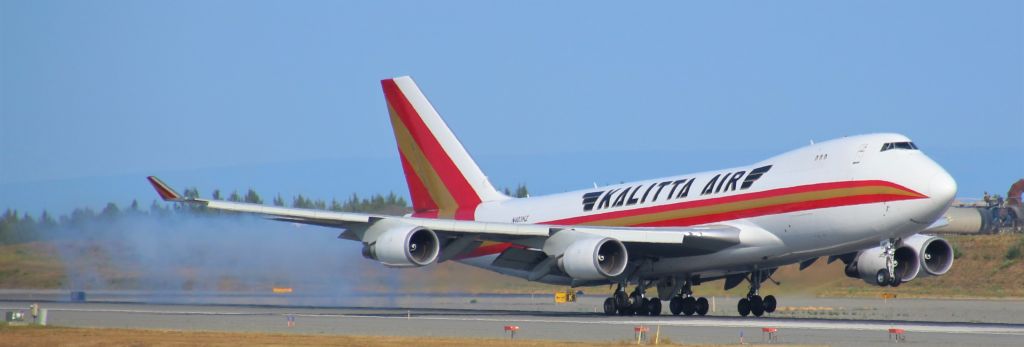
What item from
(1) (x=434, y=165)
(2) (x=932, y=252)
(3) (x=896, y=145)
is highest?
(1) (x=434, y=165)

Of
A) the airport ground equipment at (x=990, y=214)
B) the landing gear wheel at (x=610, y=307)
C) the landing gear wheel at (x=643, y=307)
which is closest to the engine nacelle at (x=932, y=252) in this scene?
the landing gear wheel at (x=643, y=307)

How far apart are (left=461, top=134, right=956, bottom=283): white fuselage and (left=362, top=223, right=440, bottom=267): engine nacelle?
208 inches

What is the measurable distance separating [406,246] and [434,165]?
37.3 ft

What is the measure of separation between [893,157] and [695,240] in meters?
6.02

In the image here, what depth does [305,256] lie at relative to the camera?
2160 inches

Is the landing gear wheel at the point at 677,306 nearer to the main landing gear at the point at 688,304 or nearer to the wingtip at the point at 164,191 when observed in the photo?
the main landing gear at the point at 688,304

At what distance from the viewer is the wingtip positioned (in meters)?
40.3

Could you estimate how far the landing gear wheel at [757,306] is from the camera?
42719 mm

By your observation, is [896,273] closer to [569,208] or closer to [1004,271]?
[569,208]

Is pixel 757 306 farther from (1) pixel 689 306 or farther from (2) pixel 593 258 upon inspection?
(2) pixel 593 258

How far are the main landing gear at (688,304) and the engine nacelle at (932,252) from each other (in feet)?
20.6

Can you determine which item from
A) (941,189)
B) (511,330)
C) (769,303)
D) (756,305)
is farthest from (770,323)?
(511,330)

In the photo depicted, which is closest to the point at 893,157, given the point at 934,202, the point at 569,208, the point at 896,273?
the point at 934,202

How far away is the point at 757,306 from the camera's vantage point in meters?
42.8
